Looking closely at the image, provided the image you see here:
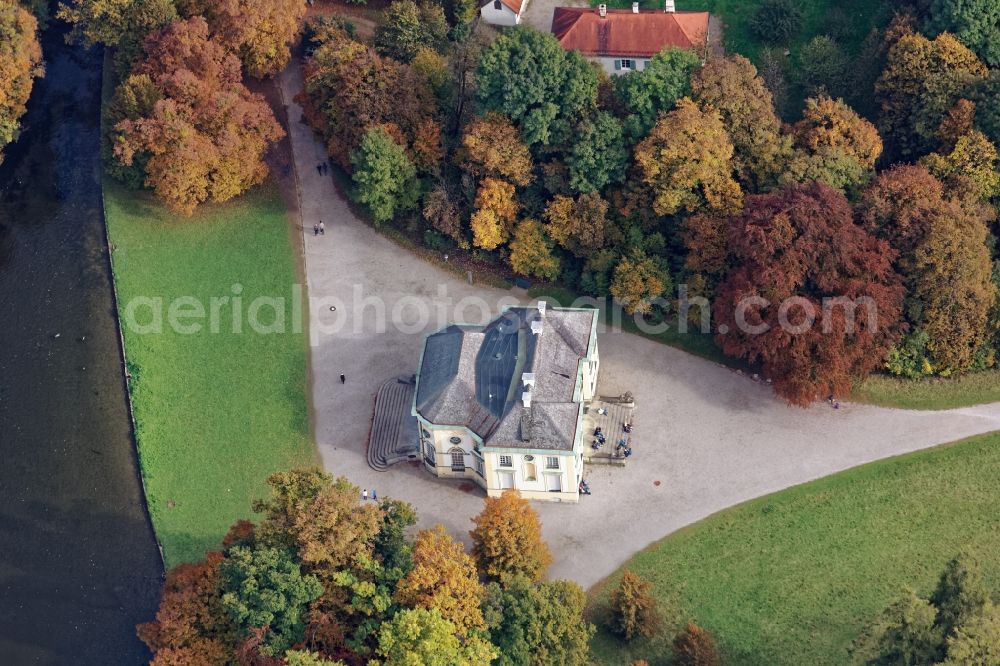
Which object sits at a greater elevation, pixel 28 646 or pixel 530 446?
pixel 530 446

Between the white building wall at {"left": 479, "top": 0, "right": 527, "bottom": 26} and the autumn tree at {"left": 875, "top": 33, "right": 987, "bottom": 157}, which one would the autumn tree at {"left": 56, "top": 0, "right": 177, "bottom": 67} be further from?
the autumn tree at {"left": 875, "top": 33, "right": 987, "bottom": 157}

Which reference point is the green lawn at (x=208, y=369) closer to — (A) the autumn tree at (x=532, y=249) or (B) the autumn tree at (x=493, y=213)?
(B) the autumn tree at (x=493, y=213)

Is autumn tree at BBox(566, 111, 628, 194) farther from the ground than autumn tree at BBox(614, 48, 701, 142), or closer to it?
closer to it

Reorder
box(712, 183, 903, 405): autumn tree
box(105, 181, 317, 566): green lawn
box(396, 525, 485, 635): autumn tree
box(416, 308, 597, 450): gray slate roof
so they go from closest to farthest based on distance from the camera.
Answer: box(396, 525, 485, 635): autumn tree, box(416, 308, 597, 450): gray slate roof, box(712, 183, 903, 405): autumn tree, box(105, 181, 317, 566): green lawn

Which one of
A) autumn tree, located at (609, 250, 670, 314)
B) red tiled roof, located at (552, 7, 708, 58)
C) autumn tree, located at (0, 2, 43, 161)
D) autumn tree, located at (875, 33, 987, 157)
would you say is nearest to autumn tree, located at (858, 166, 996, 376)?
autumn tree, located at (875, 33, 987, 157)

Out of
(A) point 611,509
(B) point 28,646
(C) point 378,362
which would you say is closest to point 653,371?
(A) point 611,509

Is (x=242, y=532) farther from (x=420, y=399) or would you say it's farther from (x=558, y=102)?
(x=558, y=102)

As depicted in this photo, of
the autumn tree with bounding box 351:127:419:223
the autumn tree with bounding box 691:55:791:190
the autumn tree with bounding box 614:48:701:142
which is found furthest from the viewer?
the autumn tree with bounding box 351:127:419:223
